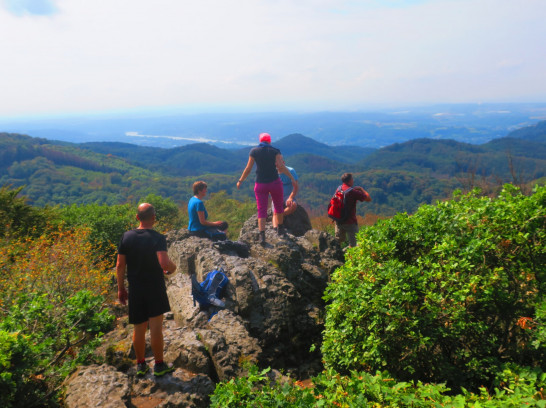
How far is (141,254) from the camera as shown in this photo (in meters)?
4.24

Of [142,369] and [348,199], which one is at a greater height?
[348,199]

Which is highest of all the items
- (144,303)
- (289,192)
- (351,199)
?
(289,192)

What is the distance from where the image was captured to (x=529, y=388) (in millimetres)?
2701

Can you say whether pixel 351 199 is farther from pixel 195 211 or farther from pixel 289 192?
pixel 195 211

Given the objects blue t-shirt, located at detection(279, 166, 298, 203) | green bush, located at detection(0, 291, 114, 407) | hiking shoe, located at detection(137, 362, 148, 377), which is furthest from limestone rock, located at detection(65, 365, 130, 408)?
blue t-shirt, located at detection(279, 166, 298, 203)

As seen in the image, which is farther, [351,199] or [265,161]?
[351,199]

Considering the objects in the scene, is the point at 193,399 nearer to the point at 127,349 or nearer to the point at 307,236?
the point at 127,349

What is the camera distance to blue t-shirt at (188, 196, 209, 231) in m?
7.79

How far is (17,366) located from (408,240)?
4.94m

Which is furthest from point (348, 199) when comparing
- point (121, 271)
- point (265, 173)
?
point (121, 271)

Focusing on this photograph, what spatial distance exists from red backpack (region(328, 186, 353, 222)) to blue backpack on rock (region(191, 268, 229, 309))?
3.51 m

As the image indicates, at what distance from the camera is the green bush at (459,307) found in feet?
11.8

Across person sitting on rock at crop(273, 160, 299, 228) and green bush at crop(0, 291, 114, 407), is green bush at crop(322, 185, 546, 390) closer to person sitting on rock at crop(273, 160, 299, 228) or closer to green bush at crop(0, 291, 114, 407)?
green bush at crop(0, 291, 114, 407)

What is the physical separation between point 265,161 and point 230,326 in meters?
3.77
